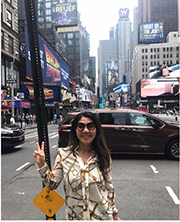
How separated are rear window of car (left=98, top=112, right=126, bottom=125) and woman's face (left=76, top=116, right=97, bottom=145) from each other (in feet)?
17.0

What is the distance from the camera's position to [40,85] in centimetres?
159

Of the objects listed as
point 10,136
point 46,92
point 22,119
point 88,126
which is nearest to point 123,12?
point 46,92

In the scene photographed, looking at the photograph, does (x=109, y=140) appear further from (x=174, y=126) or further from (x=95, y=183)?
(x=95, y=183)

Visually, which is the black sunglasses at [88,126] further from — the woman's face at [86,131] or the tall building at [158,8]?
the tall building at [158,8]

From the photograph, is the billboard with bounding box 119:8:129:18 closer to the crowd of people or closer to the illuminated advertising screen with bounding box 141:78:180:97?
the crowd of people

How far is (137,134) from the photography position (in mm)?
6656

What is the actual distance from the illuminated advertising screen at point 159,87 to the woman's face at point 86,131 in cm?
8385

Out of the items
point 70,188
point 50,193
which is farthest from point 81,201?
point 50,193

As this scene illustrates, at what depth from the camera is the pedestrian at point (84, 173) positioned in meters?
1.49

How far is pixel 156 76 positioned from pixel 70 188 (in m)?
101

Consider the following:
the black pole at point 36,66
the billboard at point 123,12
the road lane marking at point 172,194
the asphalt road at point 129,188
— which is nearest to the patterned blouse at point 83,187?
the black pole at point 36,66

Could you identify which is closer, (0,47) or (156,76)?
(0,47)

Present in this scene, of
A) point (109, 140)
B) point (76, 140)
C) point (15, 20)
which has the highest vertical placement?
point (15, 20)

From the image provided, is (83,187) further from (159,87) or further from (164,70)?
(164,70)
